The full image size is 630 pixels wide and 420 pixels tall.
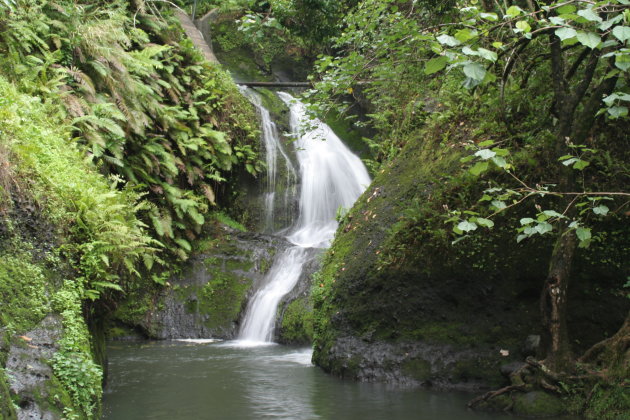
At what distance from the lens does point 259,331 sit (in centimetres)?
1090

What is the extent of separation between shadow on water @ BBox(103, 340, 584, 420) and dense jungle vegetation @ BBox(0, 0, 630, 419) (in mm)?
460

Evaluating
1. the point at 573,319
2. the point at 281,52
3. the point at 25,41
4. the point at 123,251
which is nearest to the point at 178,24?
the point at 25,41

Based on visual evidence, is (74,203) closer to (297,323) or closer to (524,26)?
(524,26)

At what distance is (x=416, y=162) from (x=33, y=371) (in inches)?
213

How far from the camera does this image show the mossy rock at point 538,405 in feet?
15.6

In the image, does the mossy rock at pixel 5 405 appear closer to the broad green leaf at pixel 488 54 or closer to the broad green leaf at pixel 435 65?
the broad green leaf at pixel 435 65

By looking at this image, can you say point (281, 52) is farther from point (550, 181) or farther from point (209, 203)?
point (550, 181)

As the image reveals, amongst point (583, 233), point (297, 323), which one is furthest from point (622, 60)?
point (297, 323)

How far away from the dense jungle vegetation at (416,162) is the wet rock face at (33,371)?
0.07 metres

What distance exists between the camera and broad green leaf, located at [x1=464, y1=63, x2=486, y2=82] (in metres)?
2.78

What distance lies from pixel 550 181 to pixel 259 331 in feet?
22.7

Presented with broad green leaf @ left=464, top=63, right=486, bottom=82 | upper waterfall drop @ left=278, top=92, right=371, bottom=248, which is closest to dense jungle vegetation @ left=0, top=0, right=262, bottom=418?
upper waterfall drop @ left=278, top=92, right=371, bottom=248

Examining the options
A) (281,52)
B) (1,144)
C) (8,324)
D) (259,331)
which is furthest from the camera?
(281,52)

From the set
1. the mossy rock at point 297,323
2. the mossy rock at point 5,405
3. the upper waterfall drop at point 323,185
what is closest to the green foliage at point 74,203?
the mossy rock at point 5,405
